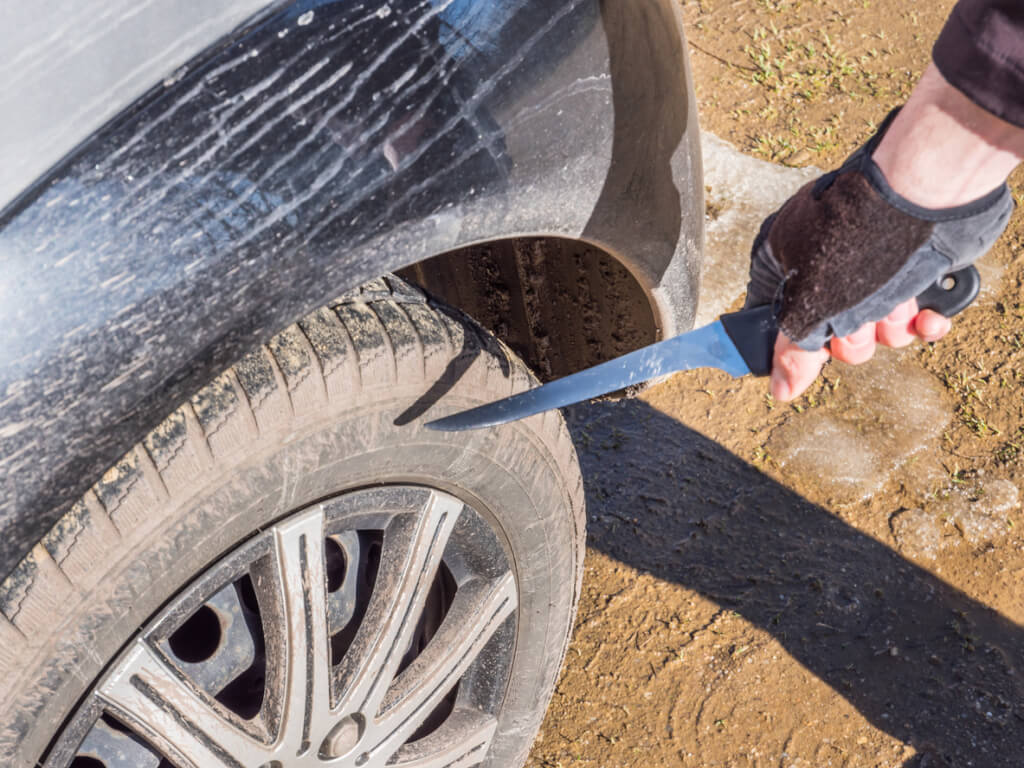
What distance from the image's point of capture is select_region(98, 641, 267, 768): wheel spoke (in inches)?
48.8

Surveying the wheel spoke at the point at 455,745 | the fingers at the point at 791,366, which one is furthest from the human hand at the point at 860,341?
the wheel spoke at the point at 455,745

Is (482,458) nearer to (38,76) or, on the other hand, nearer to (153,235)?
(153,235)

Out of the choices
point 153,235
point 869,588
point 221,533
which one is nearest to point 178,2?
point 153,235

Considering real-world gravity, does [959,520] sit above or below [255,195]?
below

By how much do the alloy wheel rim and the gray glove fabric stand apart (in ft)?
2.08

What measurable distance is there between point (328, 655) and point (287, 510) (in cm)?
28

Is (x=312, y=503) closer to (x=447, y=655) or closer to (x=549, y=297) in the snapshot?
(x=447, y=655)

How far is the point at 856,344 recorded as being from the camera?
4.74ft

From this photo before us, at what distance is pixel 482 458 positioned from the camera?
1546mm

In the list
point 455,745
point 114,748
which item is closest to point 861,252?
point 455,745

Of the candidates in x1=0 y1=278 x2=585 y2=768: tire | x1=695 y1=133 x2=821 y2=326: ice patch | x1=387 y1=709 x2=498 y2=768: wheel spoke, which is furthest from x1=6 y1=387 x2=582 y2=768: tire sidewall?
x1=695 y1=133 x2=821 y2=326: ice patch

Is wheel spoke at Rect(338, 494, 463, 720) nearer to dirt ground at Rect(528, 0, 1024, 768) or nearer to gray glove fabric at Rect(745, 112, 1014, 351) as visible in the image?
gray glove fabric at Rect(745, 112, 1014, 351)

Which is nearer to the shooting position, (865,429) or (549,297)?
(549,297)

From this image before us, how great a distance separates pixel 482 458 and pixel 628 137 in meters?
0.57
